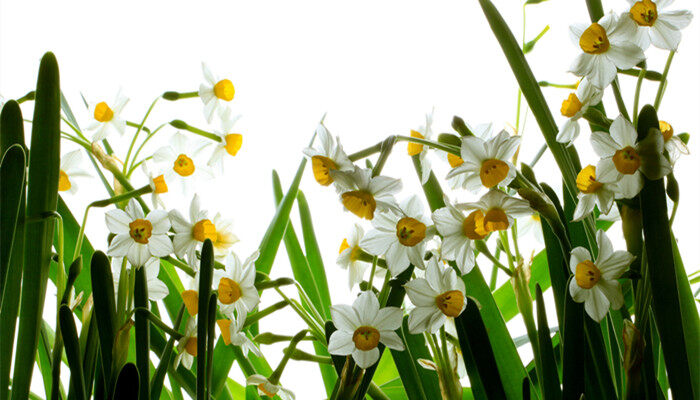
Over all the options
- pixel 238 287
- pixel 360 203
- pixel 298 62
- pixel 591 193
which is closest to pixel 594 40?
pixel 591 193

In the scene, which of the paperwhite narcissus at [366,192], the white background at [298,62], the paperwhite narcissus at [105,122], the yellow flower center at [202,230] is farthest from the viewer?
the white background at [298,62]

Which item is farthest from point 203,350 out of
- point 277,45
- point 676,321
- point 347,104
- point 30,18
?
point 30,18

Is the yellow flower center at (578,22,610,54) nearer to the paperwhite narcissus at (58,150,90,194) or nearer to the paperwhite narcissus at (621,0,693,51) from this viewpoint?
the paperwhite narcissus at (621,0,693,51)

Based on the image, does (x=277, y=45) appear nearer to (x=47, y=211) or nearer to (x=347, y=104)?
(x=347, y=104)

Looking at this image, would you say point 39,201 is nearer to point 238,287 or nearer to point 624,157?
point 238,287

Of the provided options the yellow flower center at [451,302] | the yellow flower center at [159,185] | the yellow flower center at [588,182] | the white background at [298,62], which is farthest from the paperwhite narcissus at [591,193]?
the white background at [298,62]

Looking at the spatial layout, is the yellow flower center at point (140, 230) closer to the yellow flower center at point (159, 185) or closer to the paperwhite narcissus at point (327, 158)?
the yellow flower center at point (159, 185)

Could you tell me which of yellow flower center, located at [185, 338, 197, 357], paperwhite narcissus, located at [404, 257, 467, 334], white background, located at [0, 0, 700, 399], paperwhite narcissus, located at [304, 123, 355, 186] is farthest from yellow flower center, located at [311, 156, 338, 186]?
white background, located at [0, 0, 700, 399]
